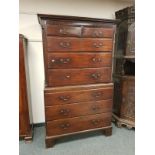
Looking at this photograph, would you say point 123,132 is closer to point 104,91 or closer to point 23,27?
point 104,91

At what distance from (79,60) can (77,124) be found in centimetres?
78

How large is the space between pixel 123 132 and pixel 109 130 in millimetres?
252

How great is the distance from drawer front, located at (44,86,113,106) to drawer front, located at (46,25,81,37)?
0.64 m

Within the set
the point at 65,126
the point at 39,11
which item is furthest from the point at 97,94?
the point at 39,11

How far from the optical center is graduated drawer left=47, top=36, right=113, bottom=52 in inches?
68.8

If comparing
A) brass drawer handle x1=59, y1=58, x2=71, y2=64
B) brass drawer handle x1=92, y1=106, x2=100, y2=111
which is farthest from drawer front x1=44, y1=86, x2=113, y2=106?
brass drawer handle x1=59, y1=58, x2=71, y2=64

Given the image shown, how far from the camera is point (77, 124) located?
1985 mm

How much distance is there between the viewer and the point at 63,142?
2.06 m

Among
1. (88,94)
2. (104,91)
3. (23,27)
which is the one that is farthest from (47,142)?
(23,27)

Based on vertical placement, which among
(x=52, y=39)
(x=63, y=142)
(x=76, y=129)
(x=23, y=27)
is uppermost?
(x=23, y=27)

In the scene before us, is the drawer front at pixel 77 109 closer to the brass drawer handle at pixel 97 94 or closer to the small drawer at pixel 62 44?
the brass drawer handle at pixel 97 94

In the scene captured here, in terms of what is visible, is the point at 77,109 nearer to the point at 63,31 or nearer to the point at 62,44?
the point at 62,44

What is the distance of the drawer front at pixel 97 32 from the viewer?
185cm

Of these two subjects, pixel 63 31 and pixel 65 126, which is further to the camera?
pixel 65 126
